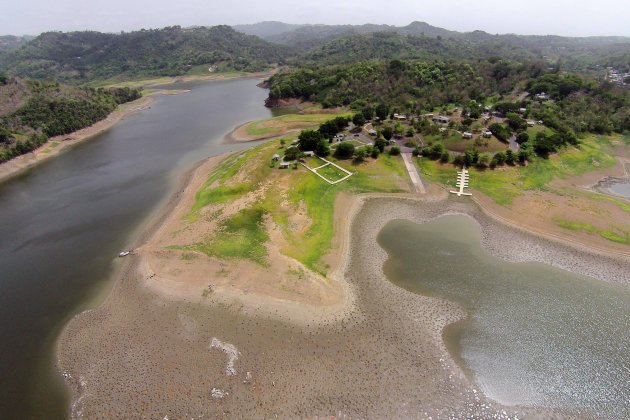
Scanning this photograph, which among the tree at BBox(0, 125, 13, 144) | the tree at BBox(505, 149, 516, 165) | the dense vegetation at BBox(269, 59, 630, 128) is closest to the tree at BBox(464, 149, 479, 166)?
the tree at BBox(505, 149, 516, 165)

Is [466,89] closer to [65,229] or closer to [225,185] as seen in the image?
[225,185]

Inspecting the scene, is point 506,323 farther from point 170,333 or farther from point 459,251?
point 170,333

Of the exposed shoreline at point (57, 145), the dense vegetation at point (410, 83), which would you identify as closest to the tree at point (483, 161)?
the dense vegetation at point (410, 83)

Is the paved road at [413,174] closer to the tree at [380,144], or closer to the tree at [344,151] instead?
the tree at [380,144]

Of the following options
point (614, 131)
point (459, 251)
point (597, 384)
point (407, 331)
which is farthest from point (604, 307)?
point (614, 131)

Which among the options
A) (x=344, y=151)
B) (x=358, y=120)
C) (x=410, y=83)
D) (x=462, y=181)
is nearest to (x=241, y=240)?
(x=344, y=151)

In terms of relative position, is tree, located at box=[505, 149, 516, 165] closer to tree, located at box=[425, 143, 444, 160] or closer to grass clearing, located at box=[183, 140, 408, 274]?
tree, located at box=[425, 143, 444, 160]
